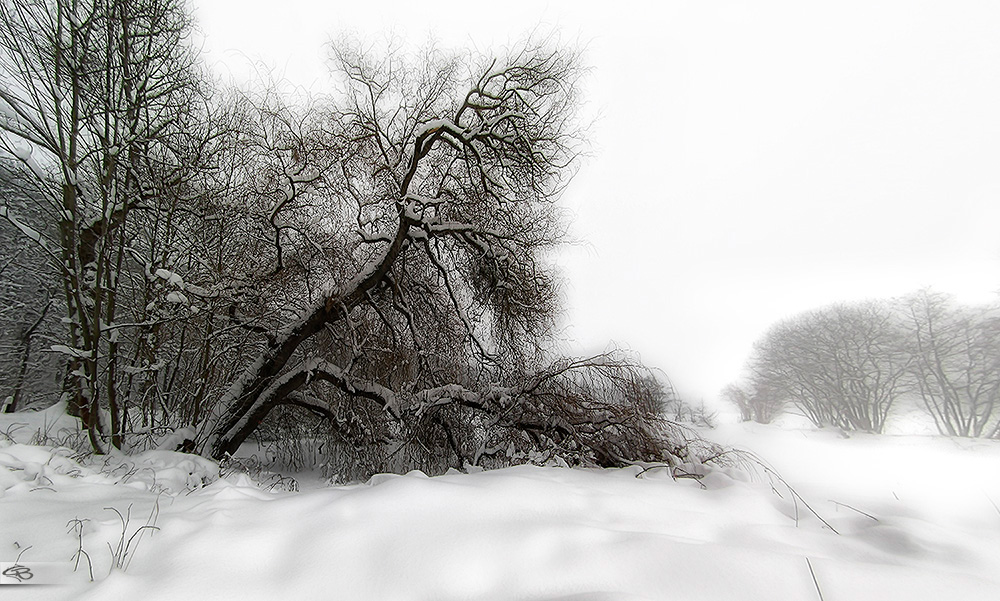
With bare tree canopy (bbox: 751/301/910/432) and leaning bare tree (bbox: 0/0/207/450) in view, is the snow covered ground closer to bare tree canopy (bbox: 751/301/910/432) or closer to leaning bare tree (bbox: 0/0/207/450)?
bare tree canopy (bbox: 751/301/910/432)

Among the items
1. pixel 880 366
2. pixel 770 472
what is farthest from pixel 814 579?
pixel 880 366

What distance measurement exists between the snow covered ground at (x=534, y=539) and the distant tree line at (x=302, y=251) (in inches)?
74.5

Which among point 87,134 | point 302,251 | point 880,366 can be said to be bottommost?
point 880,366

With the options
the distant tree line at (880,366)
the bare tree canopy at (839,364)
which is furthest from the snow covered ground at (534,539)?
the bare tree canopy at (839,364)

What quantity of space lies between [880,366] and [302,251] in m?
6.48

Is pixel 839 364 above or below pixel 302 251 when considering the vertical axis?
below

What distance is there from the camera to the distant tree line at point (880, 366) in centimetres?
221

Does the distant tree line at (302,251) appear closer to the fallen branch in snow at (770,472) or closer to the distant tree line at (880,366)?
the fallen branch in snow at (770,472)

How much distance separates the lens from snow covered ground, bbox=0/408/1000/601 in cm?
111

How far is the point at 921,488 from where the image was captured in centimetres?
195

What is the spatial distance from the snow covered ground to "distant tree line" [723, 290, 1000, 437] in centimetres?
27

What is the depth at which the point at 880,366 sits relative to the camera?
2805 millimetres

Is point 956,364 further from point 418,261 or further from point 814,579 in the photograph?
point 418,261

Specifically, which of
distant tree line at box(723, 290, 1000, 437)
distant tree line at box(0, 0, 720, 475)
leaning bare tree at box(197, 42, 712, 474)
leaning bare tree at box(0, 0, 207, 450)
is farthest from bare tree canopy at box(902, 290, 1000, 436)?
leaning bare tree at box(0, 0, 207, 450)
